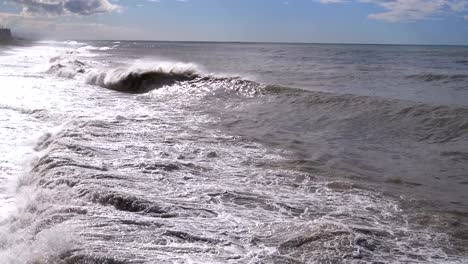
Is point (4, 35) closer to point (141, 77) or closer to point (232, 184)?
point (141, 77)

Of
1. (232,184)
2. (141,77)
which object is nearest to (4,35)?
(141,77)

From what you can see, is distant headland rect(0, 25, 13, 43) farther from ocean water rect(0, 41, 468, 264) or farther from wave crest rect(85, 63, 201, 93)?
ocean water rect(0, 41, 468, 264)

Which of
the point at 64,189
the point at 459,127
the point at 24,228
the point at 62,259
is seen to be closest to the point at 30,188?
the point at 64,189

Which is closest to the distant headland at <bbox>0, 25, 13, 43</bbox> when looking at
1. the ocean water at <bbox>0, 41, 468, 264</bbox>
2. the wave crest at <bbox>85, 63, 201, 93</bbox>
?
the wave crest at <bbox>85, 63, 201, 93</bbox>

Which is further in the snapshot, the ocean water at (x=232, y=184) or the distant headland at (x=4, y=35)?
the distant headland at (x=4, y=35)

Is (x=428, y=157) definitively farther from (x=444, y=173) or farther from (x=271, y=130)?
(x=271, y=130)

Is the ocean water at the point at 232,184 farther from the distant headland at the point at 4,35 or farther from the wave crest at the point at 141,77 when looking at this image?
the distant headland at the point at 4,35

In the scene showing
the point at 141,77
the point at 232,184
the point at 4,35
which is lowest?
the point at 232,184

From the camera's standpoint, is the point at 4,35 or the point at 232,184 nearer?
the point at 232,184

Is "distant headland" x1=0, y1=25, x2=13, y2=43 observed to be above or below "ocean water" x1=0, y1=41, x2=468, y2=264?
above

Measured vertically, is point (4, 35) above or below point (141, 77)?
above

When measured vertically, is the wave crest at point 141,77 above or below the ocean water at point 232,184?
above

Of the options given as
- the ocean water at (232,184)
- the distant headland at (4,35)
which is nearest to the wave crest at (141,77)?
the ocean water at (232,184)

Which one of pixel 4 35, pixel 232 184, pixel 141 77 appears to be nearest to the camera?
pixel 232 184
